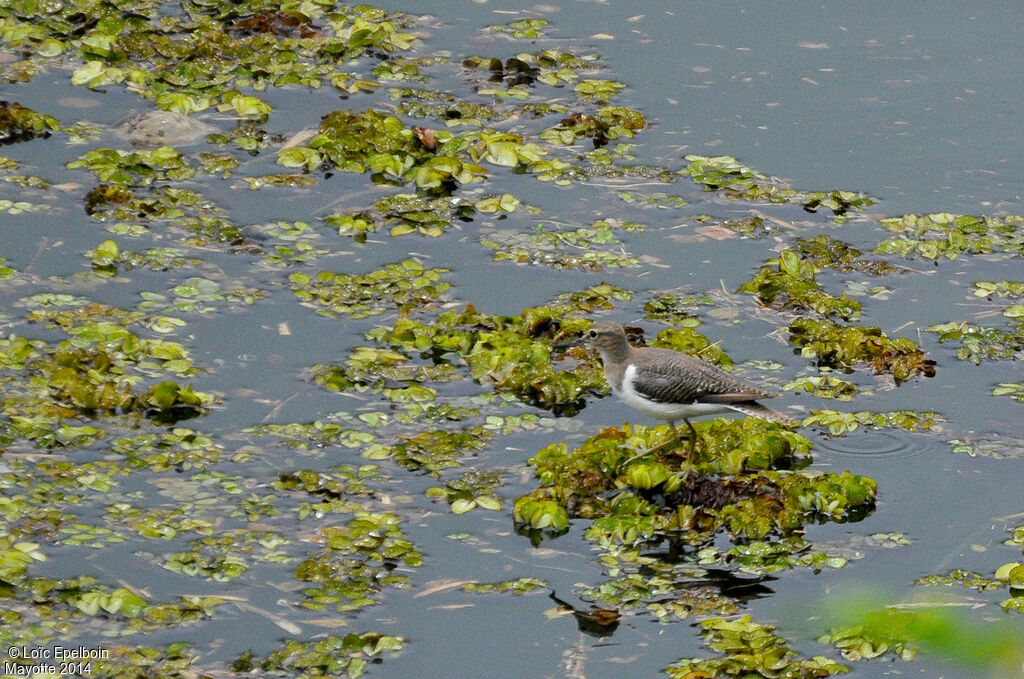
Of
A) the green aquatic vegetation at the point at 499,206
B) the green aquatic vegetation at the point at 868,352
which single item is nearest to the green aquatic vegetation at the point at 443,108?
the green aquatic vegetation at the point at 499,206

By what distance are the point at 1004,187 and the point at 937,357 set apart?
10.4 feet

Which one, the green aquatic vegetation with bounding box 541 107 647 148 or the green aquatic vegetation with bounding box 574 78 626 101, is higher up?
the green aquatic vegetation with bounding box 574 78 626 101

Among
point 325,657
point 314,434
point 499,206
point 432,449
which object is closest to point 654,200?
point 499,206

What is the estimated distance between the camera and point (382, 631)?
788 cm

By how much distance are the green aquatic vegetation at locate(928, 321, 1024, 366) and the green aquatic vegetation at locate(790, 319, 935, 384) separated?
417mm

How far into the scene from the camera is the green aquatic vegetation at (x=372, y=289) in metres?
11.3

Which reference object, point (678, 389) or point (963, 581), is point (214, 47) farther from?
point (963, 581)

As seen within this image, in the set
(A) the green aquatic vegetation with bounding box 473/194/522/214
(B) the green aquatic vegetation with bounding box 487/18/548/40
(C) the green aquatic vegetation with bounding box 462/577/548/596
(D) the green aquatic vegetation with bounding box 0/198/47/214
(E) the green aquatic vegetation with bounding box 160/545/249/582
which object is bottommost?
(C) the green aquatic vegetation with bounding box 462/577/548/596

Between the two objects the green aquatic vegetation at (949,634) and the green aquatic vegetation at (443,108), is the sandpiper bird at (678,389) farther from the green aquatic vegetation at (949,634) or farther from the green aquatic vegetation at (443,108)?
the green aquatic vegetation at (949,634)

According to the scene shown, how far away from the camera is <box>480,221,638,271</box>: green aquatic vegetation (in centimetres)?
1213

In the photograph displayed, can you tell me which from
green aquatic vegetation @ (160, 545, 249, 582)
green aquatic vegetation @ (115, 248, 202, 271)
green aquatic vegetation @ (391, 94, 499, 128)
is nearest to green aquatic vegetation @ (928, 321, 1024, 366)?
green aquatic vegetation @ (391, 94, 499, 128)

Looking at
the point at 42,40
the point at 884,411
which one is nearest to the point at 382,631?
the point at 884,411

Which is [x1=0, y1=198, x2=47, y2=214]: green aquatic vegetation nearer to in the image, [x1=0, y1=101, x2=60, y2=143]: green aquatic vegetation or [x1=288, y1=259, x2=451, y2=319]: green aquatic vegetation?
[x1=0, y1=101, x2=60, y2=143]: green aquatic vegetation

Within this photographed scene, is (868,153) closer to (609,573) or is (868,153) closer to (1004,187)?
(1004,187)
